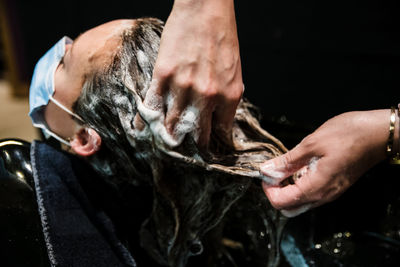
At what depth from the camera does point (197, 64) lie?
0.66 meters

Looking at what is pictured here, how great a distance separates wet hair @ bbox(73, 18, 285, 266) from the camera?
0.77 metres

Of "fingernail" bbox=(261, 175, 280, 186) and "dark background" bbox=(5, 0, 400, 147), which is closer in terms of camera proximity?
"fingernail" bbox=(261, 175, 280, 186)

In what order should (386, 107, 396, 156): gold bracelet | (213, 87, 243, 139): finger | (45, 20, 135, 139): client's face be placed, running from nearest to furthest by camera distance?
(386, 107, 396, 156): gold bracelet → (213, 87, 243, 139): finger → (45, 20, 135, 139): client's face

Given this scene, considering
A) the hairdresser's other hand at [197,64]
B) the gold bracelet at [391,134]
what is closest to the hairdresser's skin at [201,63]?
the hairdresser's other hand at [197,64]

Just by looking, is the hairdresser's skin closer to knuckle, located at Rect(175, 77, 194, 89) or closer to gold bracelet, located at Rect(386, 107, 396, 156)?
knuckle, located at Rect(175, 77, 194, 89)

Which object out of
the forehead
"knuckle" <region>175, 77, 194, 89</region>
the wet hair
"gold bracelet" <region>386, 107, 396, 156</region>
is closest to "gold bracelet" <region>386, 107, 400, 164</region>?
"gold bracelet" <region>386, 107, 396, 156</region>

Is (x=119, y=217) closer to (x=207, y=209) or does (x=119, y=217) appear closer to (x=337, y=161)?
(x=207, y=209)

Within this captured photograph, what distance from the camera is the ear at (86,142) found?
87 cm

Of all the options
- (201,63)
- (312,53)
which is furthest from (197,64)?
(312,53)

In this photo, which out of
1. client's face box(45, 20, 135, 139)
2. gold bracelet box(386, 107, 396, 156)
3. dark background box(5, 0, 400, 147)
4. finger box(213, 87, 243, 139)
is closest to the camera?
gold bracelet box(386, 107, 396, 156)

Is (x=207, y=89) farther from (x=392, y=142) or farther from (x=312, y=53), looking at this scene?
(x=312, y=53)

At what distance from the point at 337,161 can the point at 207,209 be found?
1.33 ft

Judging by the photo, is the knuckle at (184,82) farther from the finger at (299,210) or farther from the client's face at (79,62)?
the finger at (299,210)

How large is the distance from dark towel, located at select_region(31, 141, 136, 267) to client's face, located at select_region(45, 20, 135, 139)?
0.33 feet
